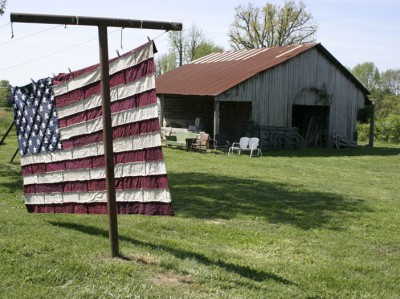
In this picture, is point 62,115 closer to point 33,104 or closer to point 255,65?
point 33,104

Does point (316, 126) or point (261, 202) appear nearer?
point (261, 202)

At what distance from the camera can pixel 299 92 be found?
25516mm

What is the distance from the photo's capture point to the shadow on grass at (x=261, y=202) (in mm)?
9180

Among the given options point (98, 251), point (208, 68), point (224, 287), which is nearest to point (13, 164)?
point (98, 251)

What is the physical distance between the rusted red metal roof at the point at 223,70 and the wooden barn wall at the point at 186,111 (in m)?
1.07

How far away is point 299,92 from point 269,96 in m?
2.19

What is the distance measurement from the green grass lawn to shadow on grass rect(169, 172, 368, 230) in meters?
0.02

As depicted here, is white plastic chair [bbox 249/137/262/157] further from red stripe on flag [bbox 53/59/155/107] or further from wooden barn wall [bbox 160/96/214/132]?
red stripe on flag [bbox 53/59/155/107]

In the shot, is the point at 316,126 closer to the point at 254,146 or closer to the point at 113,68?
the point at 254,146

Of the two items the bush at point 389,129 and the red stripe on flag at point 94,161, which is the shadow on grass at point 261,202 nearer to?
the red stripe on flag at point 94,161

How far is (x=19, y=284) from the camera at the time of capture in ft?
16.5

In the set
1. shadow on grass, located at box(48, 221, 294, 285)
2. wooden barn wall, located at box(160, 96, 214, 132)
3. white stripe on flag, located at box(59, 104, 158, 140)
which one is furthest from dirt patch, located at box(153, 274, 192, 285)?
wooden barn wall, located at box(160, 96, 214, 132)

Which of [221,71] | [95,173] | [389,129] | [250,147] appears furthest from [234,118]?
[95,173]

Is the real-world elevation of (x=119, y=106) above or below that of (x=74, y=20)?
below
